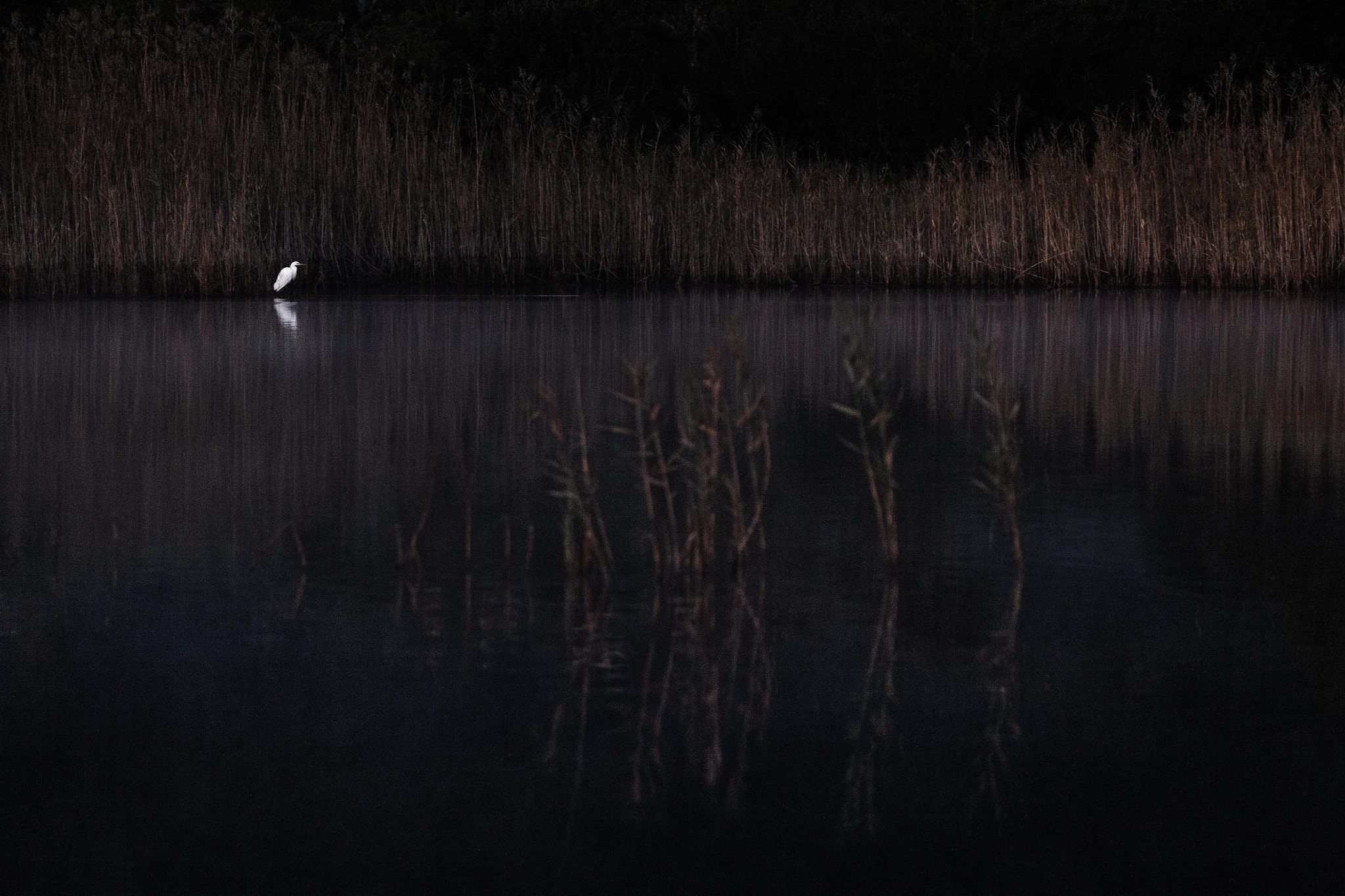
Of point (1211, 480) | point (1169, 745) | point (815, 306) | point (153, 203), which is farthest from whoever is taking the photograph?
point (153, 203)

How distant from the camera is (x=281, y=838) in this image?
5.43ft

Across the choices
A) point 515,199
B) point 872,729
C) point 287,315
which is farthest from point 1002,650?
point 515,199

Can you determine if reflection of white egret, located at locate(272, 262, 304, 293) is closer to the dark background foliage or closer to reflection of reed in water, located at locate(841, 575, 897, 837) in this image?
reflection of reed in water, located at locate(841, 575, 897, 837)

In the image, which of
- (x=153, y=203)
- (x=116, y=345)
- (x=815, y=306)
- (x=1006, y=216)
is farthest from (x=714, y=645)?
(x=1006, y=216)

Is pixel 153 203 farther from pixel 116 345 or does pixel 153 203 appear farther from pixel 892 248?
pixel 892 248

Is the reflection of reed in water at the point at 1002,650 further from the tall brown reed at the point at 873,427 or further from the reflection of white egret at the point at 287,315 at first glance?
the reflection of white egret at the point at 287,315

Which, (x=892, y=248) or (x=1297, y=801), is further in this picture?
(x=892, y=248)

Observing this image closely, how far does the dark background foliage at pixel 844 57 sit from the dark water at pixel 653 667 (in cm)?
1970

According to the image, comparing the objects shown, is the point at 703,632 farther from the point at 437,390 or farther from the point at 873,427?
the point at 437,390

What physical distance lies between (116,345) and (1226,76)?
25.4ft

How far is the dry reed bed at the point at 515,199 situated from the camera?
10.5 metres

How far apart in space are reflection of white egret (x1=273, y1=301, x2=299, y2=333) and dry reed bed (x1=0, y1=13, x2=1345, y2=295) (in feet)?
2.73

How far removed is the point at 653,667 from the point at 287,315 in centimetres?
698

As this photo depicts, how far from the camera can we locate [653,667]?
2262 mm
